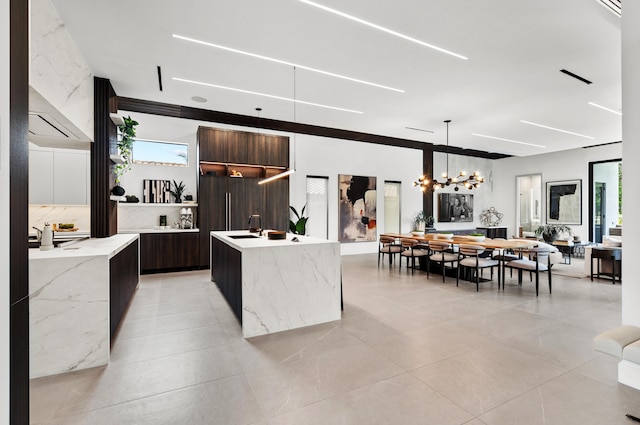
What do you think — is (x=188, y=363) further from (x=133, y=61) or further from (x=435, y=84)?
(x=435, y=84)

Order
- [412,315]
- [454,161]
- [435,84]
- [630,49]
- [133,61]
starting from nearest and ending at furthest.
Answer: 1. [630,49]
2. [412,315]
3. [133,61]
4. [435,84]
5. [454,161]

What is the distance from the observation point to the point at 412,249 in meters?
6.46

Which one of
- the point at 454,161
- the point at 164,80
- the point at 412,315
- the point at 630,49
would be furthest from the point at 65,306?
the point at 454,161

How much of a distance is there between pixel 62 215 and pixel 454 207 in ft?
35.2

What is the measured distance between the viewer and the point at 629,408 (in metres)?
2.02

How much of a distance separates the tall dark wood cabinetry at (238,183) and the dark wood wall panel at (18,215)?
547cm

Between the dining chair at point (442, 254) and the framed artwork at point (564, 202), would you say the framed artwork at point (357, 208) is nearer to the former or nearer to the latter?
the dining chair at point (442, 254)

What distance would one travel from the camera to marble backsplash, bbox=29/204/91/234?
4.77 meters

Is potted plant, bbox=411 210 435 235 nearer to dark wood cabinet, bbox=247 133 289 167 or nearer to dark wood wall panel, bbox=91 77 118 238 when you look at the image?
dark wood cabinet, bbox=247 133 289 167

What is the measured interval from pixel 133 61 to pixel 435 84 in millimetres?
4627

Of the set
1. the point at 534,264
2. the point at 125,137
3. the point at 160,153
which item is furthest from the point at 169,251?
the point at 534,264

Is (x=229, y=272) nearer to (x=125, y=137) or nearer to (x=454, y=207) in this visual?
(x=125, y=137)

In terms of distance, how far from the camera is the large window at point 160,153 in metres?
6.66

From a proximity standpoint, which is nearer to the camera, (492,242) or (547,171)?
(492,242)
